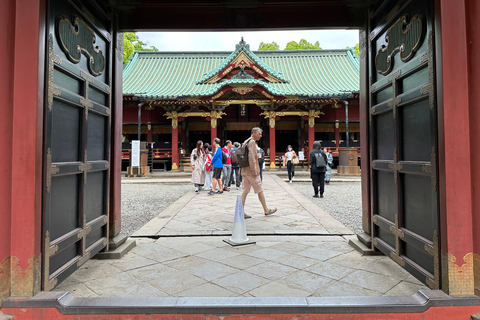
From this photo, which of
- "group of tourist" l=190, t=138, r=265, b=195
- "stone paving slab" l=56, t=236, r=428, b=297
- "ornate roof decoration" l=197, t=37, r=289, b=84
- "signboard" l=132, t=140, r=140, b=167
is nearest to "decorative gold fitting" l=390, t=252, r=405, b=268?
"stone paving slab" l=56, t=236, r=428, b=297

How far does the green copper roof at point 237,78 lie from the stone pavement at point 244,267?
1203 cm

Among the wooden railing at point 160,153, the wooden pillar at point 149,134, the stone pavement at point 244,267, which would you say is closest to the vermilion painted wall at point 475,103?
the stone pavement at point 244,267

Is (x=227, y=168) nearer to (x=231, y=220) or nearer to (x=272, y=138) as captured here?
(x=231, y=220)

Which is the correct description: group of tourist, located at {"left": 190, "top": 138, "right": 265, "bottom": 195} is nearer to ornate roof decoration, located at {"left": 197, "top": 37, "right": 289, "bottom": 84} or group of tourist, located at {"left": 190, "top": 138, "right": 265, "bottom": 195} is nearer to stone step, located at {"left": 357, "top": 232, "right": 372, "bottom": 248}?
stone step, located at {"left": 357, "top": 232, "right": 372, "bottom": 248}

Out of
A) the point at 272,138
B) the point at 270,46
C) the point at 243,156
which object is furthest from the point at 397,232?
the point at 270,46

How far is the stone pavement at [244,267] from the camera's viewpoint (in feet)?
7.19

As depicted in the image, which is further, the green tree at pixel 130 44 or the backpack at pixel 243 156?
the green tree at pixel 130 44

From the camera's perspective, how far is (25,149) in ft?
5.89

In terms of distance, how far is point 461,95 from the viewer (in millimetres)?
1823

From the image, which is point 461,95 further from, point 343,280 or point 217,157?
point 217,157

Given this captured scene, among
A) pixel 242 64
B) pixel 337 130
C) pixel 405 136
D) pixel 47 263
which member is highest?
pixel 242 64

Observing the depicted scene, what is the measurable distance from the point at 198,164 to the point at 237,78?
29.1ft

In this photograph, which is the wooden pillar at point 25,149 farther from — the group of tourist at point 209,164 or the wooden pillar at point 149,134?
the wooden pillar at point 149,134

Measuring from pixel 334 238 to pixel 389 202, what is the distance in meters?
1.16
